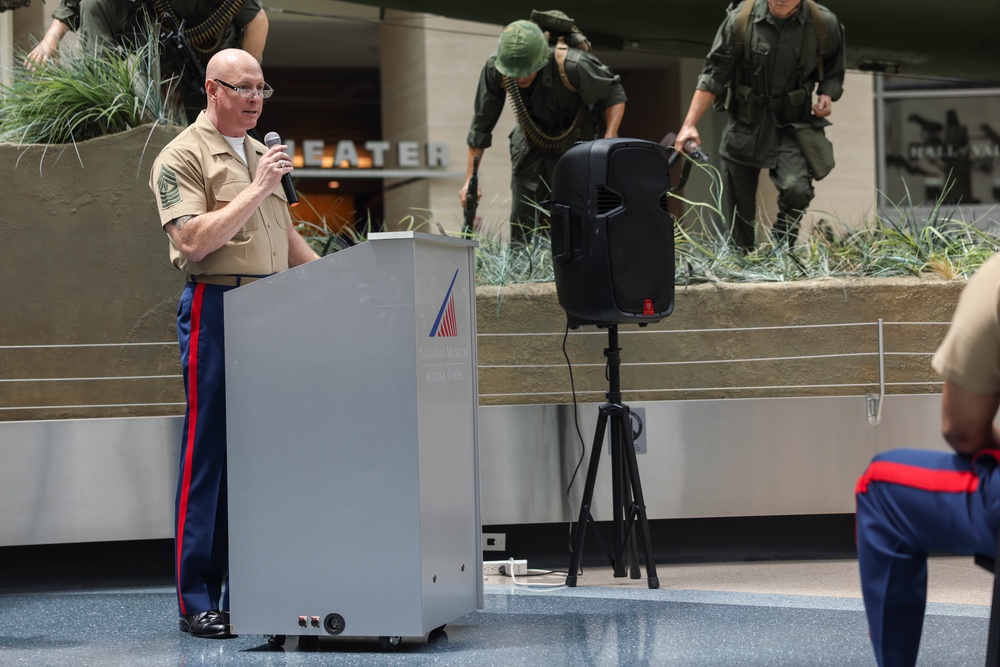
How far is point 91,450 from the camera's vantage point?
4.27m

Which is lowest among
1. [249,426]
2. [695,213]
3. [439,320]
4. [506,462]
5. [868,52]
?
[506,462]

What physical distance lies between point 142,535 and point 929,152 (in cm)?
993

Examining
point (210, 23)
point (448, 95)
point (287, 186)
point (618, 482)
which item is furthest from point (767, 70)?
point (448, 95)

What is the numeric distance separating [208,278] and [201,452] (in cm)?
46

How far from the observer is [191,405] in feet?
10.7

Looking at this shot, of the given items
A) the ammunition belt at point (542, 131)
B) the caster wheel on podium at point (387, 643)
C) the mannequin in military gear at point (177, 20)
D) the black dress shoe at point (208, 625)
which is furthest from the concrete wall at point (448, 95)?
the caster wheel on podium at point (387, 643)

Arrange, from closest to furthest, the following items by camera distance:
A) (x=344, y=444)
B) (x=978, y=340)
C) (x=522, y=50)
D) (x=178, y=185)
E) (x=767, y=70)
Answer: (x=978, y=340) < (x=344, y=444) < (x=178, y=185) < (x=767, y=70) < (x=522, y=50)

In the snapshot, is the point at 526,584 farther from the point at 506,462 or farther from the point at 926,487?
the point at 926,487

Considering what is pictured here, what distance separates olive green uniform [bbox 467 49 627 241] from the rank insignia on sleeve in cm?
265

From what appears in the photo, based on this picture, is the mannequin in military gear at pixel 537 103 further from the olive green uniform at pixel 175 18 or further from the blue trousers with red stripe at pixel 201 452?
the blue trousers with red stripe at pixel 201 452

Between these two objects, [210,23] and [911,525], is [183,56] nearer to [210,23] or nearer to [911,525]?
[210,23]

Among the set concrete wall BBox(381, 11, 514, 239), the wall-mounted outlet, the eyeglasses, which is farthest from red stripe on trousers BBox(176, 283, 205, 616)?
concrete wall BBox(381, 11, 514, 239)

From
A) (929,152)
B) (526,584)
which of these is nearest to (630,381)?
(526,584)

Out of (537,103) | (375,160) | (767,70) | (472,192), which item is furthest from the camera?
(375,160)
